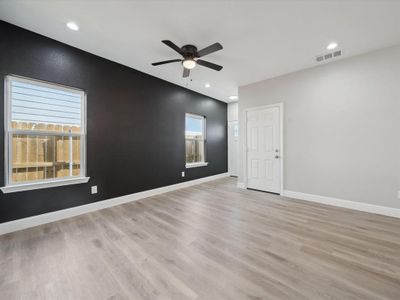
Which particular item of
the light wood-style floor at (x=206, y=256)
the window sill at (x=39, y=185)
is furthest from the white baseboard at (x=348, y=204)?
the window sill at (x=39, y=185)

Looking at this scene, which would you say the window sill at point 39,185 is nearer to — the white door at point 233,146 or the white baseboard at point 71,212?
the white baseboard at point 71,212

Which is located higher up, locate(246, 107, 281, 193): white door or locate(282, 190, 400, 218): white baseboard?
locate(246, 107, 281, 193): white door

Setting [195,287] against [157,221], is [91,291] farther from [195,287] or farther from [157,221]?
[157,221]

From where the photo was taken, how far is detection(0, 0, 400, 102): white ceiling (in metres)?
Answer: 2.00

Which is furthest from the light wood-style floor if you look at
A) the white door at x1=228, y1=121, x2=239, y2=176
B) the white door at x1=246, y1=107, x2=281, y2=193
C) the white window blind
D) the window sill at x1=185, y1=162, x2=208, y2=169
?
the white door at x1=228, y1=121, x2=239, y2=176

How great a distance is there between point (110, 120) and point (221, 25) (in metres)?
2.54

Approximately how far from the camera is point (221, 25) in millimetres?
2293

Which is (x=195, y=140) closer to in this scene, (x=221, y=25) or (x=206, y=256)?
(x=221, y=25)

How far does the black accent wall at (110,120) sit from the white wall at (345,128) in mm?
2656

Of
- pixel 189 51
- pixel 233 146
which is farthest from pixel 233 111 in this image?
pixel 189 51

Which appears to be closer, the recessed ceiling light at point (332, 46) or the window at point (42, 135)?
the window at point (42, 135)

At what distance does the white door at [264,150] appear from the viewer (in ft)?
13.2

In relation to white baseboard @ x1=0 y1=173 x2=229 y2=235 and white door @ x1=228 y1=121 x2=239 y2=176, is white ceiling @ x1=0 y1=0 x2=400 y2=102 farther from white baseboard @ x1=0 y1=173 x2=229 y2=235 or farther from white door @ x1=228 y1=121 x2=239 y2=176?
white door @ x1=228 y1=121 x2=239 y2=176

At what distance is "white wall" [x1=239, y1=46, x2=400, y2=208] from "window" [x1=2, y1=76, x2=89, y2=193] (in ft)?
13.7
